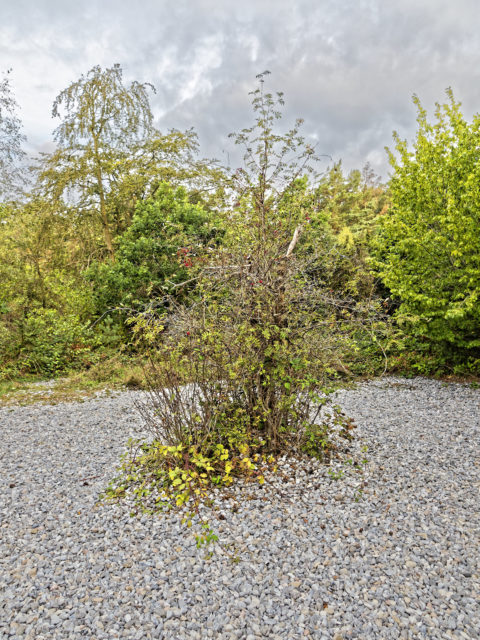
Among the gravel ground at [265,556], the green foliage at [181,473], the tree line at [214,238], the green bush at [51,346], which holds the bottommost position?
the gravel ground at [265,556]

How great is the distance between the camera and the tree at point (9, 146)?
10078 mm

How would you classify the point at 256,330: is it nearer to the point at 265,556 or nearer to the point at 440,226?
the point at 265,556

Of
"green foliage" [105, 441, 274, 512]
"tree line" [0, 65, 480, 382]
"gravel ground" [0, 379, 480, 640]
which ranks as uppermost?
"tree line" [0, 65, 480, 382]

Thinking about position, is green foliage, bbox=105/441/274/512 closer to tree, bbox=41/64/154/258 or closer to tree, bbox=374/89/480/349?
tree, bbox=374/89/480/349

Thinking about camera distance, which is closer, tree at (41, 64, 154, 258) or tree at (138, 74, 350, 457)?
tree at (138, 74, 350, 457)

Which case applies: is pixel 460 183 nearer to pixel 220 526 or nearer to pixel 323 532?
pixel 323 532

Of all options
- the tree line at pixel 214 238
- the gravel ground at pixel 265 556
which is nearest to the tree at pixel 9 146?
the tree line at pixel 214 238

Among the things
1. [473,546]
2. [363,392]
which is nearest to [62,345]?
[363,392]

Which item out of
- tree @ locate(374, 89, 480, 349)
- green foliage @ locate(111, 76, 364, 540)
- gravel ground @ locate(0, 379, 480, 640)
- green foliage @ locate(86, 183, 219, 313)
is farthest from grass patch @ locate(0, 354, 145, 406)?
tree @ locate(374, 89, 480, 349)

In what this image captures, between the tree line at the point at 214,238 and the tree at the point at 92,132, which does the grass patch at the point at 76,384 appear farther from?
the tree at the point at 92,132

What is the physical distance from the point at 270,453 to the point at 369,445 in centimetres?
124

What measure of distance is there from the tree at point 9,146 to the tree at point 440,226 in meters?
9.58

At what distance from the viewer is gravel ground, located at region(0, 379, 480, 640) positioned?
7.11ft

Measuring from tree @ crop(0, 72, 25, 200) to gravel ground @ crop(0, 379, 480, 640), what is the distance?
30.9ft
